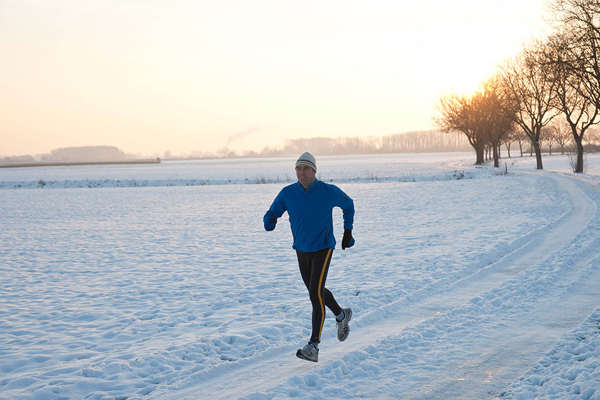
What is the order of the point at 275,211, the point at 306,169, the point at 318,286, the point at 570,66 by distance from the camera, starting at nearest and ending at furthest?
the point at 306,169 < the point at 318,286 < the point at 275,211 < the point at 570,66

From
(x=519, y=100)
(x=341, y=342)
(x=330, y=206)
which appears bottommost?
(x=341, y=342)

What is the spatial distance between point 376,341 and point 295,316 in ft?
4.94

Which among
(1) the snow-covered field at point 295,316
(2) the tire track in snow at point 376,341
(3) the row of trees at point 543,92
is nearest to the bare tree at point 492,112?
(3) the row of trees at point 543,92

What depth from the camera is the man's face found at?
465 cm

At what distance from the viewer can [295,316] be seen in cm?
641

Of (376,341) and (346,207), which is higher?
(346,207)

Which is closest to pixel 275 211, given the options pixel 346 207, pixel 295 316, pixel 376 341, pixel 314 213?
pixel 314 213

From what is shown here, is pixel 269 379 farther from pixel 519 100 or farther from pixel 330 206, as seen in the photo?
pixel 519 100

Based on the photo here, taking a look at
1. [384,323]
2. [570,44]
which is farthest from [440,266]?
[570,44]

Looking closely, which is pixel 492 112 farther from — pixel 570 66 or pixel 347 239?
pixel 347 239

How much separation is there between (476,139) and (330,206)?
2373 inches

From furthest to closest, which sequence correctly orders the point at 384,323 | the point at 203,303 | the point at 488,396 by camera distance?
the point at 203,303 → the point at 384,323 → the point at 488,396

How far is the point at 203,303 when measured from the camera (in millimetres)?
7184

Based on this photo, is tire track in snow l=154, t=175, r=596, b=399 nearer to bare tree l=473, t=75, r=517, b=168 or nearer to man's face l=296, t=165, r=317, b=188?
man's face l=296, t=165, r=317, b=188
